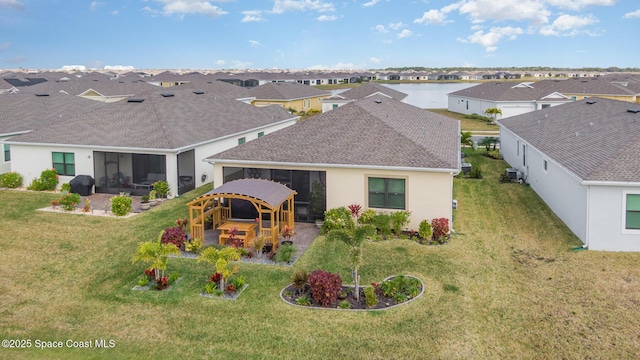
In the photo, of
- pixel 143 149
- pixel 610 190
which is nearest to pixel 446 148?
pixel 610 190

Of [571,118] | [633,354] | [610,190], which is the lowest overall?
[633,354]

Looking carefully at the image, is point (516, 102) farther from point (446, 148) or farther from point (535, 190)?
point (446, 148)

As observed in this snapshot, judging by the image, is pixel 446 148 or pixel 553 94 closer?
pixel 446 148

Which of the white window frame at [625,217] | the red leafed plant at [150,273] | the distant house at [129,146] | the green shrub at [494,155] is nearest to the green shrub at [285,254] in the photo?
the red leafed plant at [150,273]

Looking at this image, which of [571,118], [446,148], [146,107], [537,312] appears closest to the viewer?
[537,312]

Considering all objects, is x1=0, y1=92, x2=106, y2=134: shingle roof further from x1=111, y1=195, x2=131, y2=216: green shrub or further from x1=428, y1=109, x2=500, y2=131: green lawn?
x1=428, y1=109, x2=500, y2=131: green lawn

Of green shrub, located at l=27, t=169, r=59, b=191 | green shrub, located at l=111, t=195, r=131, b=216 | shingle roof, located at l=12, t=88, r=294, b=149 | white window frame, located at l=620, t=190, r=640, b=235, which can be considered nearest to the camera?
white window frame, located at l=620, t=190, r=640, b=235

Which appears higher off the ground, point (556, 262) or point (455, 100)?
point (455, 100)

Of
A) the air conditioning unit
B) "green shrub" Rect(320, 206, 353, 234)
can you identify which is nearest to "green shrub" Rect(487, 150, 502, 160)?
the air conditioning unit
